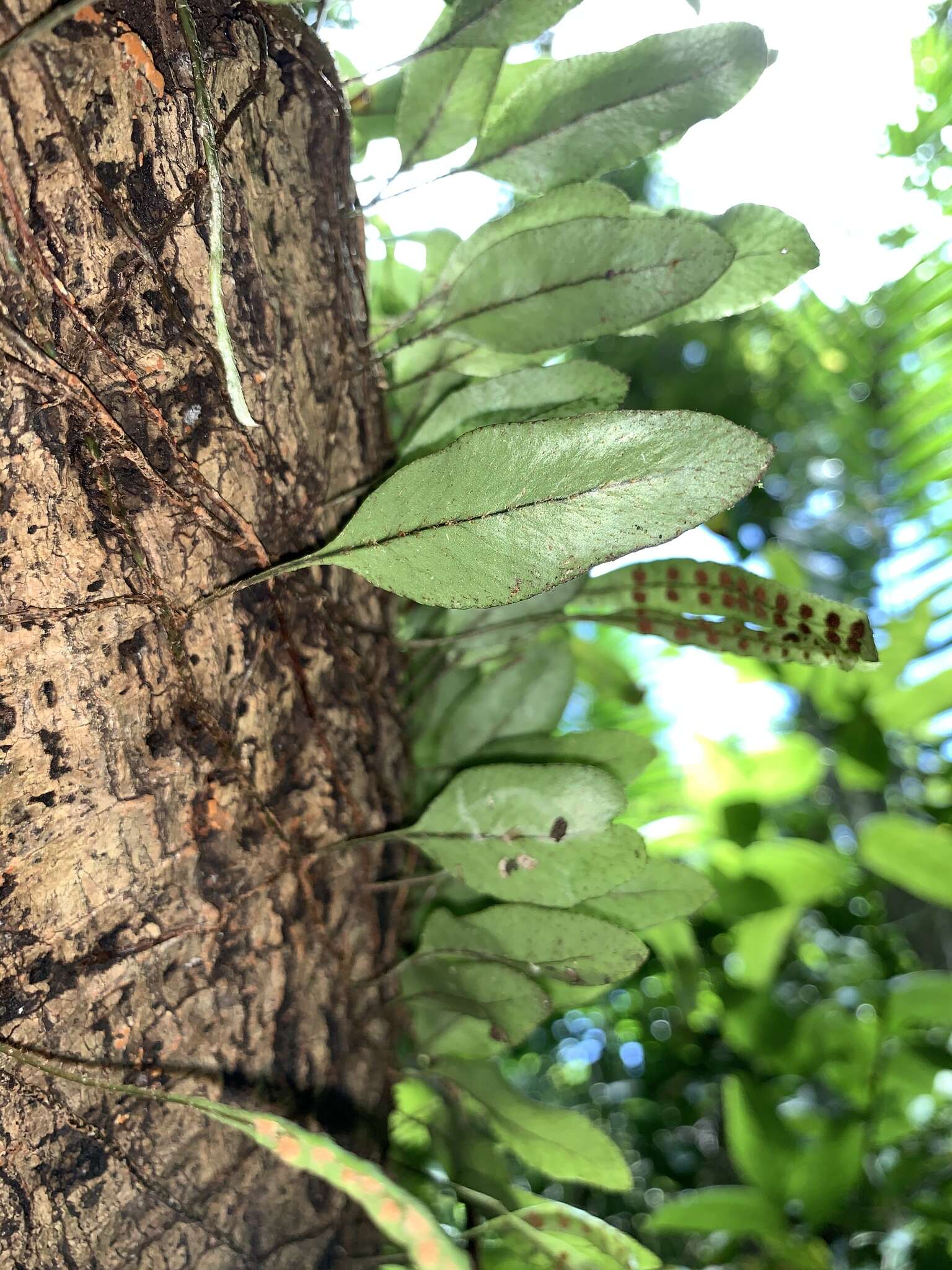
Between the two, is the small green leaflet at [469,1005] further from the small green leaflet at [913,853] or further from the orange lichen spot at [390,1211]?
the small green leaflet at [913,853]

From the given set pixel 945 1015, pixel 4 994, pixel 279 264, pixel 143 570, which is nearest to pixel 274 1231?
pixel 4 994

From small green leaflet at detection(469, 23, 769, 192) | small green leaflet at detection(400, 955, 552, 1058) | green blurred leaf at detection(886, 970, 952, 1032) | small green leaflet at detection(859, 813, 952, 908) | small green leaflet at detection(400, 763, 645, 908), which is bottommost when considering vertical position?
green blurred leaf at detection(886, 970, 952, 1032)

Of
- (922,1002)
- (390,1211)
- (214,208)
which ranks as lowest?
(922,1002)

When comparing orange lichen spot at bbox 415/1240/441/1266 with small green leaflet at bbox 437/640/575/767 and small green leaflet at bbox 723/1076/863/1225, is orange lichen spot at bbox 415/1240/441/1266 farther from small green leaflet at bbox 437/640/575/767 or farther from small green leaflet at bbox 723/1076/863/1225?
small green leaflet at bbox 723/1076/863/1225

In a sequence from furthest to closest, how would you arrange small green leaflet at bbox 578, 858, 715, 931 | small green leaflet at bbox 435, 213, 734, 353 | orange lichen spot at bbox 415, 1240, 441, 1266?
small green leaflet at bbox 578, 858, 715, 931
small green leaflet at bbox 435, 213, 734, 353
orange lichen spot at bbox 415, 1240, 441, 1266

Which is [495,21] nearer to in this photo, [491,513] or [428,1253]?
[491,513]

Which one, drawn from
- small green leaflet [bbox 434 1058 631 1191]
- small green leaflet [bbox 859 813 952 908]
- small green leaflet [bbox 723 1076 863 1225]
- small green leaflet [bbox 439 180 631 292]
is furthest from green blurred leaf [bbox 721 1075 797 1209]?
small green leaflet [bbox 439 180 631 292]

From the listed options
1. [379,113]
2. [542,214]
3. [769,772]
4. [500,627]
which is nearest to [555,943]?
[500,627]
